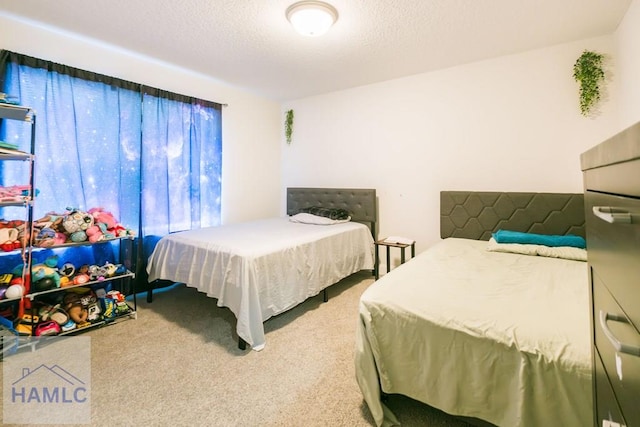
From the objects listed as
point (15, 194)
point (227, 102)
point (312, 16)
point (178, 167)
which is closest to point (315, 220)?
point (178, 167)

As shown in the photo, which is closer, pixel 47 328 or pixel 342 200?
pixel 47 328

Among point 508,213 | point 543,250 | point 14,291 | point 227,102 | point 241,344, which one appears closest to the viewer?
point 14,291

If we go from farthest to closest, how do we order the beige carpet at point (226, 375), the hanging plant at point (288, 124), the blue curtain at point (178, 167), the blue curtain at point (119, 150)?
1. the hanging plant at point (288, 124)
2. the blue curtain at point (178, 167)
3. the blue curtain at point (119, 150)
4. the beige carpet at point (226, 375)

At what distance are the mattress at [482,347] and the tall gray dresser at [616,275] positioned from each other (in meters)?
0.28

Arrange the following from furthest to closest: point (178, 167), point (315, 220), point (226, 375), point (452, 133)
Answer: point (315, 220) → point (178, 167) → point (452, 133) → point (226, 375)

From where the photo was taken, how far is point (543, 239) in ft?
8.02

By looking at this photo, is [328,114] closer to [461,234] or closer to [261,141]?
[261,141]

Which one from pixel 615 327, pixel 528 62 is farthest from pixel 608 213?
pixel 528 62

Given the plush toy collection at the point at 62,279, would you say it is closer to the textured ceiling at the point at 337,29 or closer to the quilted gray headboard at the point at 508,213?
the textured ceiling at the point at 337,29

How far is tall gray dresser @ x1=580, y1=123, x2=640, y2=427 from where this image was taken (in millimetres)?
493

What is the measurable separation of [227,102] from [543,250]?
13.0 feet

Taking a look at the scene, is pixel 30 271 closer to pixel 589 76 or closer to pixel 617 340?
pixel 617 340

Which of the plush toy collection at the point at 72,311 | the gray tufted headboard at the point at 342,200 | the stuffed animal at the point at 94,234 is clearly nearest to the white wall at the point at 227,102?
the gray tufted headboard at the point at 342,200

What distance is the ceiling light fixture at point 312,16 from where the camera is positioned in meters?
2.07
